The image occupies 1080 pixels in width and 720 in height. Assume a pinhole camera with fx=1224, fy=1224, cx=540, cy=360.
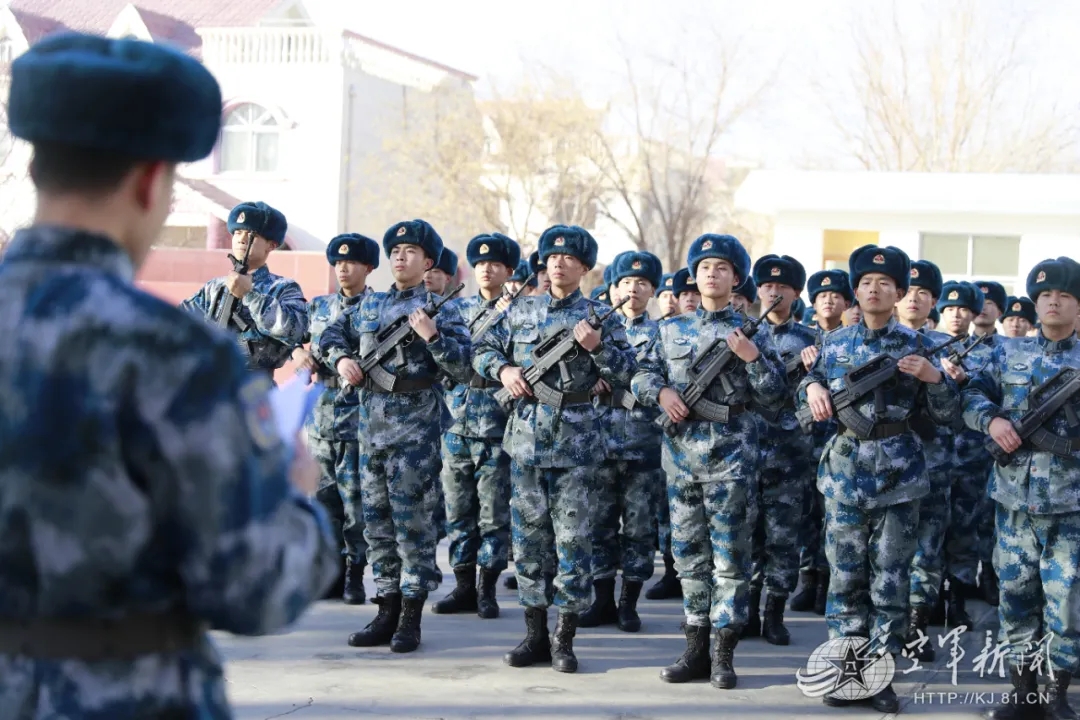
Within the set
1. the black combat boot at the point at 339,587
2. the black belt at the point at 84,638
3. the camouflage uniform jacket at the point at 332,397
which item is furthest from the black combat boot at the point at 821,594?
the black belt at the point at 84,638

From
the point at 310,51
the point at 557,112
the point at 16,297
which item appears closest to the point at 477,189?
the point at 557,112

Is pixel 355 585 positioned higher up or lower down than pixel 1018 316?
lower down

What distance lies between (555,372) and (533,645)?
147 cm

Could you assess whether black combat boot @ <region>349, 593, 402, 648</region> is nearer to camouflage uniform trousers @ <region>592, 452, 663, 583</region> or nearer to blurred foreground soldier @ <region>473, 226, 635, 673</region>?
blurred foreground soldier @ <region>473, 226, 635, 673</region>

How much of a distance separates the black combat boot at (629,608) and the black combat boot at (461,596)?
1016 millimetres

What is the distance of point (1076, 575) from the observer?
5.57 m

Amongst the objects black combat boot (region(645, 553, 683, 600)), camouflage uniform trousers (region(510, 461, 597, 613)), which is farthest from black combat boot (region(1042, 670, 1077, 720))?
black combat boot (region(645, 553, 683, 600))

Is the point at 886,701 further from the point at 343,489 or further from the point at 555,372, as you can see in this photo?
the point at 343,489

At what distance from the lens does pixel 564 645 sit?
651 cm

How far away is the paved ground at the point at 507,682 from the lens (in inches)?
225

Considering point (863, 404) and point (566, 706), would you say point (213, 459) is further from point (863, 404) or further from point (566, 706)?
point (863, 404)

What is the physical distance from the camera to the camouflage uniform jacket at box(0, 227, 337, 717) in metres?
1.80

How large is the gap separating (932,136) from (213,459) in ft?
130

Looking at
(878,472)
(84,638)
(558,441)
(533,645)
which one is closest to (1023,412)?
(878,472)
